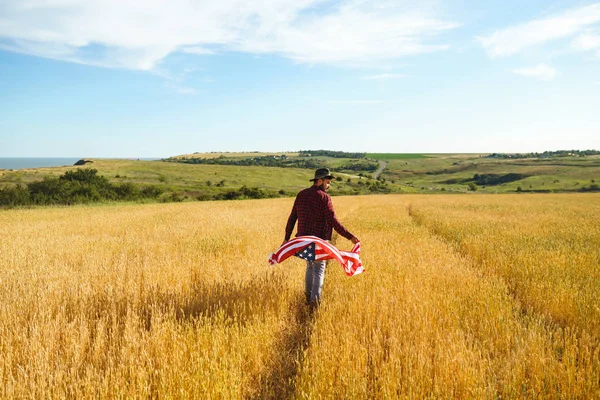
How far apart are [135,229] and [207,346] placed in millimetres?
12506

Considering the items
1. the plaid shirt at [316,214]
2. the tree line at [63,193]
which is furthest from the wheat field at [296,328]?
the tree line at [63,193]

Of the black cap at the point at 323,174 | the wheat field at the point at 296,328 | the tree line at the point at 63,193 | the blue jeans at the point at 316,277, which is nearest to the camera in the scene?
the wheat field at the point at 296,328

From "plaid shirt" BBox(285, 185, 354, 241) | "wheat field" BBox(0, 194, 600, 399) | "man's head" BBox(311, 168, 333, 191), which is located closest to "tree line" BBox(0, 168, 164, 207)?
"wheat field" BBox(0, 194, 600, 399)

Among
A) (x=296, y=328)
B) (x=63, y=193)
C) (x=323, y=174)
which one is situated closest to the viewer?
(x=296, y=328)

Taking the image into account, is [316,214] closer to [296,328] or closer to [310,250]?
[310,250]

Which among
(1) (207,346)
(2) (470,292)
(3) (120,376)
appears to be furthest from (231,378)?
(2) (470,292)

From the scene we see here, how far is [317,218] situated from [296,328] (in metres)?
1.73

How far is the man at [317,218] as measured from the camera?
18.5ft

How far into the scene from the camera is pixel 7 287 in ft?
19.7

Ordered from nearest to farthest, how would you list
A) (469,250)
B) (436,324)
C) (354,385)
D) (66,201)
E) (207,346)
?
Result: (354,385) → (207,346) → (436,324) → (469,250) → (66,201)

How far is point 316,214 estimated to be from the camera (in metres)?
5.70

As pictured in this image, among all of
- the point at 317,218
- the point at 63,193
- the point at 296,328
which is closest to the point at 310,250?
the point at 317,218

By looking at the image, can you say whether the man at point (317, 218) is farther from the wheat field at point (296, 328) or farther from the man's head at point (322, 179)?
the wheat field at point (296, 328)

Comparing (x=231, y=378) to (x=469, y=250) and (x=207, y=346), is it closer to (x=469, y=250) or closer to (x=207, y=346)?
(x=207, y=346)
